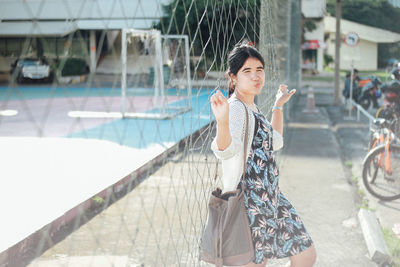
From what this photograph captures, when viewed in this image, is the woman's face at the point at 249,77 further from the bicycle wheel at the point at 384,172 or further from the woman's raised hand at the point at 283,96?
the bicycle wheel at the point at 384,172

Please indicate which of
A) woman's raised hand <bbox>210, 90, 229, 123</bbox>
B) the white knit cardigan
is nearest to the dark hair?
the white knit cardigan

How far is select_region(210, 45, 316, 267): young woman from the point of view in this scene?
96.8 inches

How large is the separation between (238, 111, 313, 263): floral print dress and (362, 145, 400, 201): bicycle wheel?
122 inches

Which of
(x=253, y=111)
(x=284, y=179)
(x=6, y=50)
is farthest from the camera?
(x=284, y=179)

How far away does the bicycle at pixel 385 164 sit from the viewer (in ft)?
18.0

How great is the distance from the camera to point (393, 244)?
4.12 metres

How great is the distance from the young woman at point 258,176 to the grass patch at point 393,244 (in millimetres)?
1483

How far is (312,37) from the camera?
40875 millimetres

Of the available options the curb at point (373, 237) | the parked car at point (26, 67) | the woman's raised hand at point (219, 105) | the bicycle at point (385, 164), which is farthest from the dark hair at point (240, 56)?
the bicycle at point (385, 164)

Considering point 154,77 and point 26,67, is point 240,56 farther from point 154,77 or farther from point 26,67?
point 154,77

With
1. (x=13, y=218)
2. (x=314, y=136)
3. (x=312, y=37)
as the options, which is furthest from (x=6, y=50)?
(x=312, y=37)

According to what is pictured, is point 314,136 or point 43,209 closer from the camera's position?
point 43,209

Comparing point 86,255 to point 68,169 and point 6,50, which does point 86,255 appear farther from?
point 68,169

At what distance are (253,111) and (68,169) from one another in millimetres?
4701
